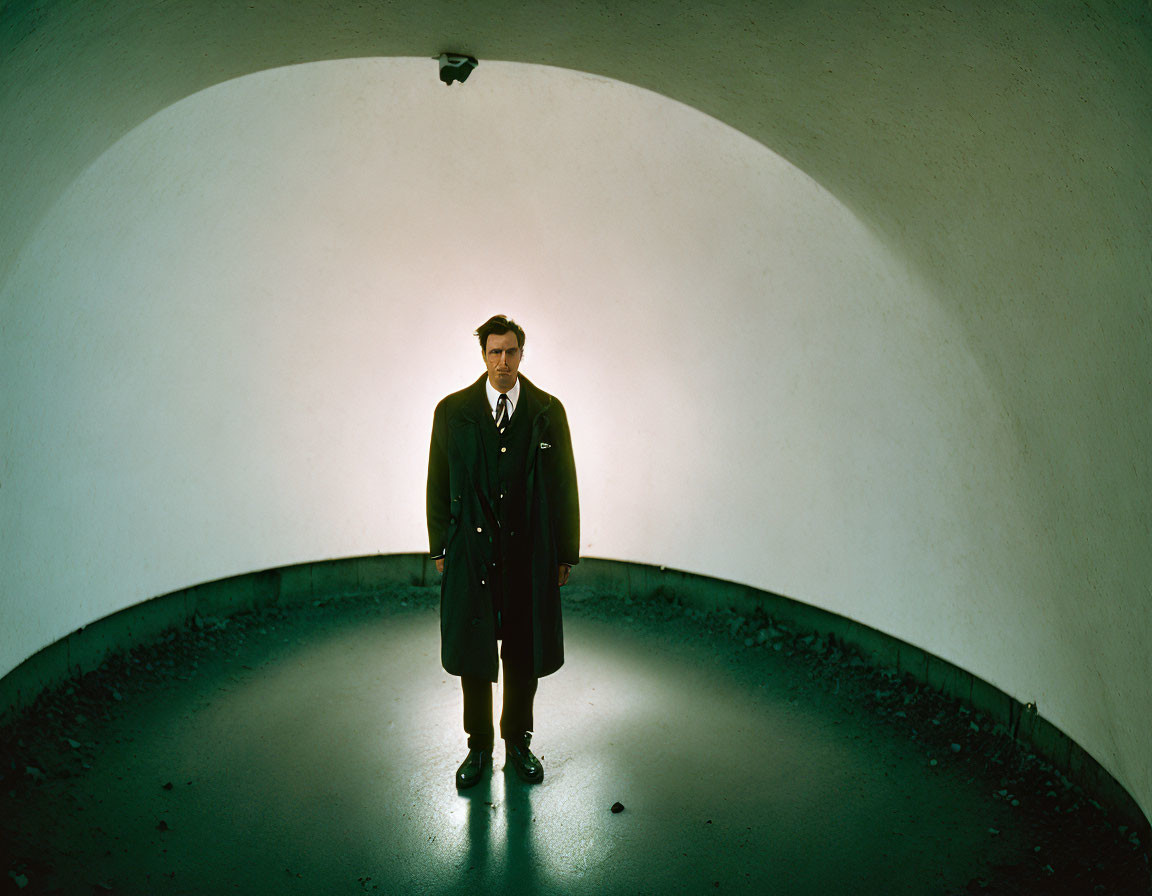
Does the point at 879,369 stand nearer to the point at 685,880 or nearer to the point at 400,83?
the point at 685,880

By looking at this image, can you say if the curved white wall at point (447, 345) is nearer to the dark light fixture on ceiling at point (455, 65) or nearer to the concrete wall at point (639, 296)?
the concrete wall at point (639, 296)

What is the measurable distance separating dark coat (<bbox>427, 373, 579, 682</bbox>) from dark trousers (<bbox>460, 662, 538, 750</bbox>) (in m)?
0.15

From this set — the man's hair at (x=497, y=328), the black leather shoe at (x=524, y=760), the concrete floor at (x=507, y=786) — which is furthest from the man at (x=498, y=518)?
the concrete floor at (x=507, y=786)

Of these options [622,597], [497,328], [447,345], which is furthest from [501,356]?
[622,597]

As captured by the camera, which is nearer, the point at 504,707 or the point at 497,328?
the point at 497,328

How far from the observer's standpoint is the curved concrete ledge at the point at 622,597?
4.59 m

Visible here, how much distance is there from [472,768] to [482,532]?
1.26m

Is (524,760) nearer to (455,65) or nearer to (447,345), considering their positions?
(455,65)

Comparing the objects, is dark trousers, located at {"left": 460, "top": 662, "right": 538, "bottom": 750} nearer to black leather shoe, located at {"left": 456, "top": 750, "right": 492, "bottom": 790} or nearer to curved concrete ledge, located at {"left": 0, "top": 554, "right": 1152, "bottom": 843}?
black leather shoe, located at {"left": 456, "top": 750, "right": 492, "bottom": 790}

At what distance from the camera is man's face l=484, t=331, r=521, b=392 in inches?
172

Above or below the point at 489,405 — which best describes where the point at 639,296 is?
above

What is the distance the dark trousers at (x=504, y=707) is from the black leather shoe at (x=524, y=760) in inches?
1.7

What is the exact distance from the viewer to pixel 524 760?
4.69 metres

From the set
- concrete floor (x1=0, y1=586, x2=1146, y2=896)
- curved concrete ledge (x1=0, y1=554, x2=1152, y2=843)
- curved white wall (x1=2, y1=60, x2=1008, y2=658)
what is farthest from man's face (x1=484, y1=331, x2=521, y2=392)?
curved concrete ledge (x1=0, y1=554, x2=1152, y2=843)
